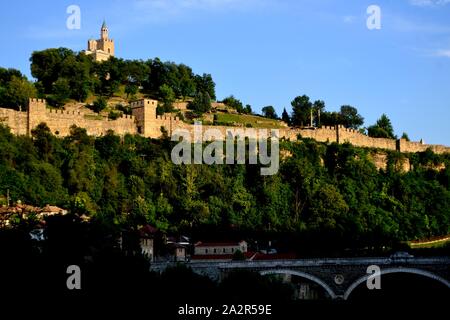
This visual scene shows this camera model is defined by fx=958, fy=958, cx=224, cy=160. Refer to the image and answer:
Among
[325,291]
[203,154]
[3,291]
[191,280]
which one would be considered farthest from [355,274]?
[3,291]

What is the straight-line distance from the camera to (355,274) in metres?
42.8

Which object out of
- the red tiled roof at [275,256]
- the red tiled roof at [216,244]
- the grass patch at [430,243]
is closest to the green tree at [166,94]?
the grass patch at [430,243]

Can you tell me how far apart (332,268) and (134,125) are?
68.2ft

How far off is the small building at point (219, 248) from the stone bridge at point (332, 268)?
6396 mm

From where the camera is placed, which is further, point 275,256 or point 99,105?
point 99,105

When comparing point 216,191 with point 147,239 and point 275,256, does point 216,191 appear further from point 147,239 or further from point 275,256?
point 275,256

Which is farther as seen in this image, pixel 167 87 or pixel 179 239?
pixel 167 87

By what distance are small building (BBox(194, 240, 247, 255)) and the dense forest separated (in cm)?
252

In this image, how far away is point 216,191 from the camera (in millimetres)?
56344

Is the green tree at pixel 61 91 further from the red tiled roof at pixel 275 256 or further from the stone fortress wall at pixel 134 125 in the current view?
the red tiled roof at pixel 275 256

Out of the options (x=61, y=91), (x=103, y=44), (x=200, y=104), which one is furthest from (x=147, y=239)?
(x=103, y=44)

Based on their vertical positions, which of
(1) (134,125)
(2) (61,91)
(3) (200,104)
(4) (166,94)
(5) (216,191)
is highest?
(4) (166,94)

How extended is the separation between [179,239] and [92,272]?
21438mm
